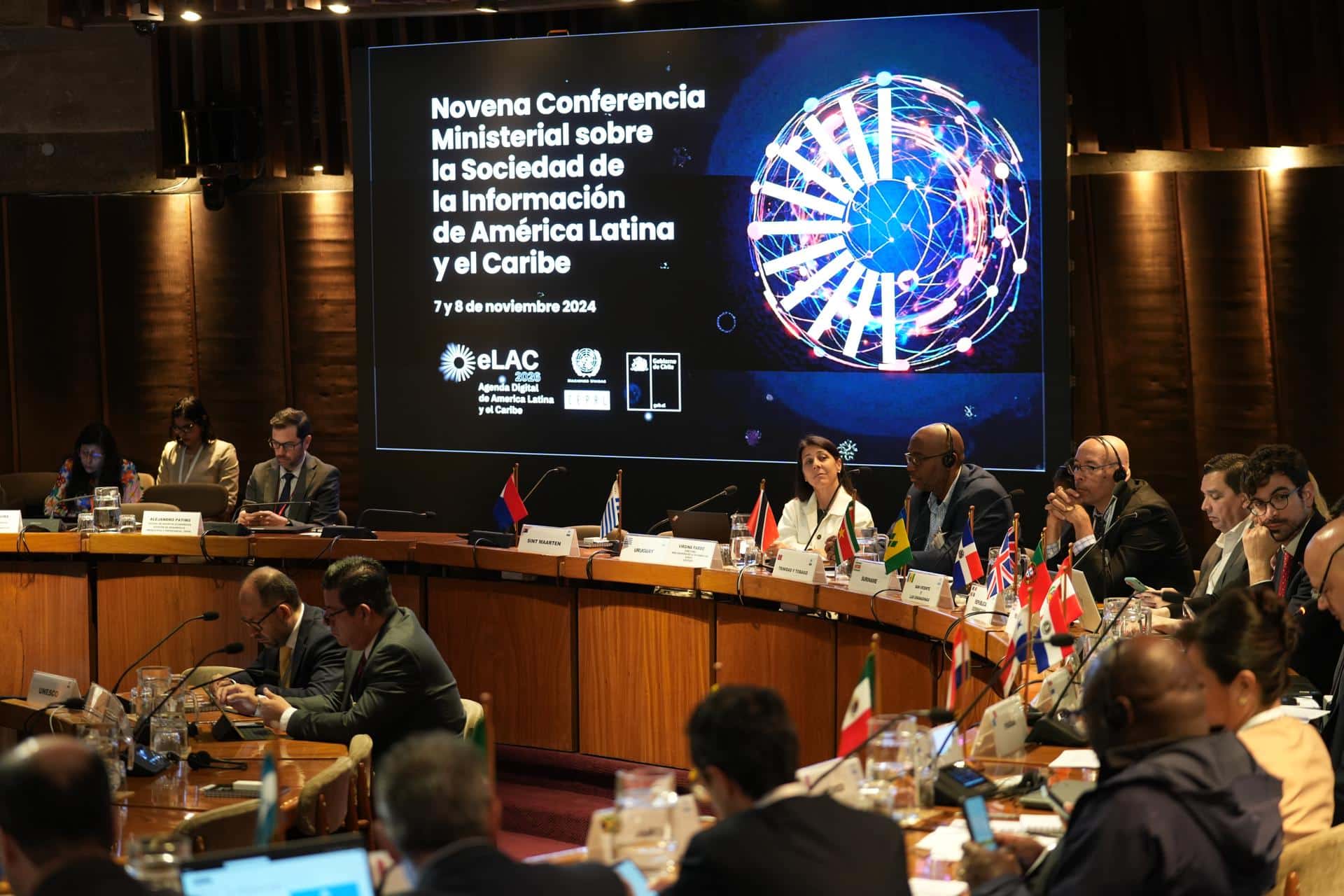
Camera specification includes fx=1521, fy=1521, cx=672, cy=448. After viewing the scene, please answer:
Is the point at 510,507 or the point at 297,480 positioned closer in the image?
the point at 510,507

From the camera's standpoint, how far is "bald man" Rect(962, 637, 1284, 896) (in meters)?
2.17

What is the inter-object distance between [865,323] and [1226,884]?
17.1ft

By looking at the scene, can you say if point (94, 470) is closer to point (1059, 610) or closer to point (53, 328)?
point (53, 328)

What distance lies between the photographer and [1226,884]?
87.5 inches

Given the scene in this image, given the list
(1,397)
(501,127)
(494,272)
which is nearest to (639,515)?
(494,272)

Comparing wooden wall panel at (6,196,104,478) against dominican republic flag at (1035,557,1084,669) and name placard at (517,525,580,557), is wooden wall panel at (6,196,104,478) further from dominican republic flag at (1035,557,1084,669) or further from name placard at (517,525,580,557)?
dominican republic flag at (1035,557,1084,669)

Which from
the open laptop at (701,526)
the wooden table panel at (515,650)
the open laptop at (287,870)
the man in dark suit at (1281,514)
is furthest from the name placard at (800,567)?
the open laptop at (287,870)

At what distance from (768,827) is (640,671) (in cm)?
369

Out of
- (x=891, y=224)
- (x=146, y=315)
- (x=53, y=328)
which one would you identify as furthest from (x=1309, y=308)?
(x=53, y=328)

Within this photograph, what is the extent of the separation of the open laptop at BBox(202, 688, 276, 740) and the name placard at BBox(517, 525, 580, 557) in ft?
6.22

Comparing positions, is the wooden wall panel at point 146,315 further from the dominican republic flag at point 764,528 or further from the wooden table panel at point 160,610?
the dominican republic flag at point 764,528

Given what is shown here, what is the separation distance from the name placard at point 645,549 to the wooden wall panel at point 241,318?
4214mm

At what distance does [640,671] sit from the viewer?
5754 millimetres

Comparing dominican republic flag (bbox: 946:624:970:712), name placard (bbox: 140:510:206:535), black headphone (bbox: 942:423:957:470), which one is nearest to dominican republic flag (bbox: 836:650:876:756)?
dominican republic flag (bbox: 946:624:970:712)
